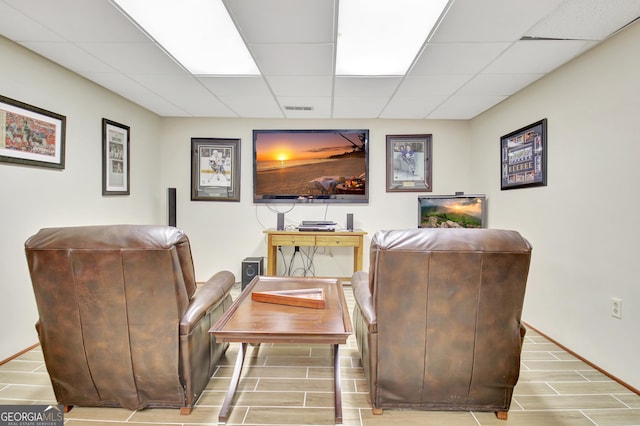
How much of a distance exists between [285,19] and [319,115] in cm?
201

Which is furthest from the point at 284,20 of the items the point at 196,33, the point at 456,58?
the point at 456,58

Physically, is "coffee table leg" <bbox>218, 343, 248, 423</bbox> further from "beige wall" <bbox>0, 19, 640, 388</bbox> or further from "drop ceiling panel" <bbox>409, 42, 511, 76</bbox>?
"drop ceiling panel" <bbox>409, 42, 511, 76</bbox>

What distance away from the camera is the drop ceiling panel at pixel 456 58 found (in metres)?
2.12

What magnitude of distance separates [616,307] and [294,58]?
2889mm

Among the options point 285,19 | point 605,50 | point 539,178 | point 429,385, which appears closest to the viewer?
point 429,385

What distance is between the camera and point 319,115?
12.5 feet

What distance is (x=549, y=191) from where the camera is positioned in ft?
8.25

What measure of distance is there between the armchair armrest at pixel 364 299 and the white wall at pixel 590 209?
1.67 m

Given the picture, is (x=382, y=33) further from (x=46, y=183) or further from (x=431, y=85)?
(x=46, y=183)

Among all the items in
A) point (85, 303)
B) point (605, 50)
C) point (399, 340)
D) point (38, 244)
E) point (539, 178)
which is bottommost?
point (399, 340)

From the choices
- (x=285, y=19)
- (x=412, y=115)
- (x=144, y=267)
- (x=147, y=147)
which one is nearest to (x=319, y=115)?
(x=412, y=115)

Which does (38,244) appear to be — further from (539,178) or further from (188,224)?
(539,178)

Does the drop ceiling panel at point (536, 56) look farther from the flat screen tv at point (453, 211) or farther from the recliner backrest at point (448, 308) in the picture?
the recliner backrest at point (448, 308)

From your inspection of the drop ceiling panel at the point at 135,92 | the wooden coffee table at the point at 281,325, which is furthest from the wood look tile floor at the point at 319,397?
the drop ceiling panel at the point at 135,92
